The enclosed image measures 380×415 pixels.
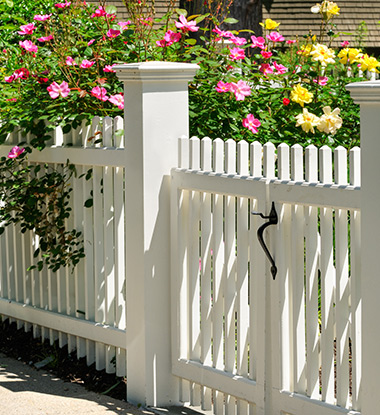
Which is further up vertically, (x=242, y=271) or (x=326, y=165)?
(x=326, y=165)

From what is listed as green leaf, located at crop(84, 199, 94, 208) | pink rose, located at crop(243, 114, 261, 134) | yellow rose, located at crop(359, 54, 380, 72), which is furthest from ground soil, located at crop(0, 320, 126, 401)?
yellow rose, located at crop(359, 54, 380, 72)

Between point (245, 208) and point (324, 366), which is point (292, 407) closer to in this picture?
point (324, 366)

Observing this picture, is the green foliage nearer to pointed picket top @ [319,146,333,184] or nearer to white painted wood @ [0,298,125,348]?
white painted wood @ [0,298,125,348]

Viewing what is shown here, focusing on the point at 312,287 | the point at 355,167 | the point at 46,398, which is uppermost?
the point at 355,167

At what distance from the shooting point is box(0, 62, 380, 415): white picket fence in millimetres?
3641

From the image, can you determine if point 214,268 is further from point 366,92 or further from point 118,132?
point 366,92

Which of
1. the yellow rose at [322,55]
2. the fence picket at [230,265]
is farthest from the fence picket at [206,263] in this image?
the yellow rose at [322,55]

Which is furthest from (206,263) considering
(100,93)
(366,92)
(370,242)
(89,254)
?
(366,92)

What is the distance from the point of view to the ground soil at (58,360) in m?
4.92

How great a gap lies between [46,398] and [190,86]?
74.5 inches

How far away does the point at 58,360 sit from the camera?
5281 mm

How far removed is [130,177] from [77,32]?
132 centimetres

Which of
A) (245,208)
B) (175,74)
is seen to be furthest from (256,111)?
(245,208)

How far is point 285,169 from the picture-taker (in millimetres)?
3902
